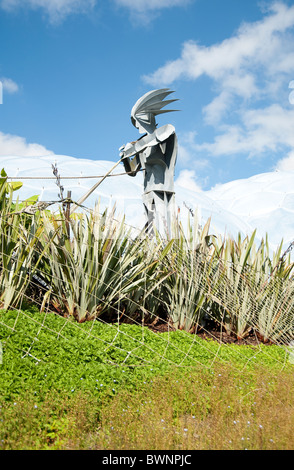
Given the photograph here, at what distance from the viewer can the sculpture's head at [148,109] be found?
19.1 feet

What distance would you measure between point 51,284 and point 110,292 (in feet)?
2.36

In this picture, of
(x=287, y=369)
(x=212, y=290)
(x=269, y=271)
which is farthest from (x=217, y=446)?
(x=269, y=271)

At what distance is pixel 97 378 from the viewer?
309 centimetres

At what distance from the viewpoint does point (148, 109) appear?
591 centimetres

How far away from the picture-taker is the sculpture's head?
582cm

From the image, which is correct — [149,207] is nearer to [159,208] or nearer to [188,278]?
[159,208]

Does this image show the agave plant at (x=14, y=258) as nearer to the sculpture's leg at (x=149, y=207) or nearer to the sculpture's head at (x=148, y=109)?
the sculpture's leg at (x=149, y=207)

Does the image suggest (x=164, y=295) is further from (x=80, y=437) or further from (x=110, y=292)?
(x=80, y=437)

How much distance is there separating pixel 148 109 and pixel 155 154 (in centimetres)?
71

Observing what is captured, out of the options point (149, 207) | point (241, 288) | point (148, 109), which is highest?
point (148, 109)

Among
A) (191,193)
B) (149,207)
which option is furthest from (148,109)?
(191,193)

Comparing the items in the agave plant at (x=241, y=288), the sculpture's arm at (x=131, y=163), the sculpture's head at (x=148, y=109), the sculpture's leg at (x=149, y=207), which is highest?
the sculpture's head at (x=148, y=109)

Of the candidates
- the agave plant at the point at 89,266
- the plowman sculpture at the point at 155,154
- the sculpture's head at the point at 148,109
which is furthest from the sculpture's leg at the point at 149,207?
the agave plant at the point at 89,266

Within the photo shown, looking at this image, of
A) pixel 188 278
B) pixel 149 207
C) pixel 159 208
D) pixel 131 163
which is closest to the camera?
pixel 188 278
